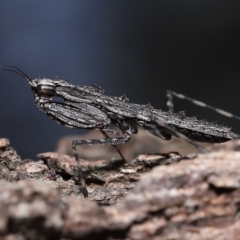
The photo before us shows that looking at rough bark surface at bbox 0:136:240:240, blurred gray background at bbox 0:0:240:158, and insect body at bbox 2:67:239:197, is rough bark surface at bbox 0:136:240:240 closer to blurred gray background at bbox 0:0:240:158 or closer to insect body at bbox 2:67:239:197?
insect body at bbox 2:67:239:197

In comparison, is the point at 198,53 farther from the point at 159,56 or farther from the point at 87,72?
the point at 87,72

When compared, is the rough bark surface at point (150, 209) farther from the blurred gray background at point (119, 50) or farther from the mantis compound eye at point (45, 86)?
the blurred gray background at point (119, 50)

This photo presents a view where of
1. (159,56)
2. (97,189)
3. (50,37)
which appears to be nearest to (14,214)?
(97,189)

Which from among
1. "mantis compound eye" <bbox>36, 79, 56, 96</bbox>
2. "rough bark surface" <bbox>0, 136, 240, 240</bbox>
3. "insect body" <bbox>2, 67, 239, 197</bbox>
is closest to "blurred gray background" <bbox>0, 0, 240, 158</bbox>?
"insect body" <bbox>2, 67, 239, 197</bbox>

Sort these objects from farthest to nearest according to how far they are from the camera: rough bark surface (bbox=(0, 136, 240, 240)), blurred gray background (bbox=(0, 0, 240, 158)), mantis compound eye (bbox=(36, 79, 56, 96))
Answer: blurred gray background (bbox=(0, 0, 240, 158)) → mantis compound eye (bbox=(36, 79, 56, 96)) → rough bark surface (bbox=(0, 136, 240, 240))

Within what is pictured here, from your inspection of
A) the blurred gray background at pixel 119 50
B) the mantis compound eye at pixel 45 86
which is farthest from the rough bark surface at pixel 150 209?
the blurred gray background at pixel 119 50

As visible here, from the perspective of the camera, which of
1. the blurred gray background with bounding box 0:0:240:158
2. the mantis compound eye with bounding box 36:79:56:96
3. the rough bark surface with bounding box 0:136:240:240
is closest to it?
the rough bark surface with bounding box 0:136:240:240

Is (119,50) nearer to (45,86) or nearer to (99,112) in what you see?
(99,112)
